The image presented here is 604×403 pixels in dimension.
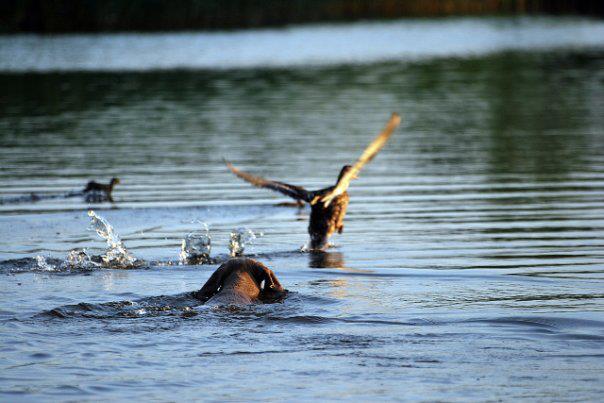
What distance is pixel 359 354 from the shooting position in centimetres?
860

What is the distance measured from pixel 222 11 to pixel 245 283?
61.7 meters

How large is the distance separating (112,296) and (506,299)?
3.82 m

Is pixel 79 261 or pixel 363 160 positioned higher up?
pixel 363 160

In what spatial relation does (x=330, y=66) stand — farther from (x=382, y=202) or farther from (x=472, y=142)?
(x=382, y=202)

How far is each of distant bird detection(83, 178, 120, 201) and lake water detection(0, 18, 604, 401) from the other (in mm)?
223

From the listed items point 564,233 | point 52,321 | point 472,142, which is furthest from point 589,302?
point 472,142

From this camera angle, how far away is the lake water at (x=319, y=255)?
27.0ft

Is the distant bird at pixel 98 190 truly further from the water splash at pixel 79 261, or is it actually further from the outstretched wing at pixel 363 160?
the outstretched wing at pixel 363 160

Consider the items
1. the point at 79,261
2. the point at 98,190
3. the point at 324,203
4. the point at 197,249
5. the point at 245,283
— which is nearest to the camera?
the point at 245,283

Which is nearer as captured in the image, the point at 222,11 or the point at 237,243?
the point at 237,243

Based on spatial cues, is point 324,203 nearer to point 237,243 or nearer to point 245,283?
point 237,243

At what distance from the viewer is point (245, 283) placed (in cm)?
1025

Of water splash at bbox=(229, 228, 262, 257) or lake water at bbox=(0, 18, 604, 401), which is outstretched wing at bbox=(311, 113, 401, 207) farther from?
water splash at bbox=(229, 228, 262, 257)

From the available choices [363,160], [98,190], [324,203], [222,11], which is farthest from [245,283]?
[222,11]
